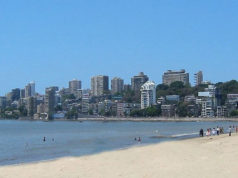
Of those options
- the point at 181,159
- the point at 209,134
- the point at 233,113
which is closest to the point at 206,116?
the point at 233,113

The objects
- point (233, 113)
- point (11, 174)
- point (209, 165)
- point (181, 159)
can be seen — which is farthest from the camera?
point (233, 113)

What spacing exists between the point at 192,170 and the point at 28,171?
7667mm

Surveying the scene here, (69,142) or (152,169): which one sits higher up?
(152,169)

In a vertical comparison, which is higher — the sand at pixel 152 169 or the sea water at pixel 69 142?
the sand at pixel 152 169

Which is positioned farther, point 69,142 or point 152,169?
point 69,142

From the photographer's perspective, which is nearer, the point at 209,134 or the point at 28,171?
the point at 28,171

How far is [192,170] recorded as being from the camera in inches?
683

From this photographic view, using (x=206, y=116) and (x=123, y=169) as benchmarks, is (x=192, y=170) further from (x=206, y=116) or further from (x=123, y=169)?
(x=206, y=116)

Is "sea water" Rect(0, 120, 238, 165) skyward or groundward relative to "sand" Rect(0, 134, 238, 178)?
groundward

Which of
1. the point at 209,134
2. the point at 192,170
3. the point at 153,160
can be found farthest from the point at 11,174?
the point at 209,134

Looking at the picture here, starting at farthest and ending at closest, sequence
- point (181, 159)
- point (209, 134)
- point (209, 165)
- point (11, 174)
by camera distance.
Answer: point (209, 134), point (181, 159), point (11, 174), point (209, 165)

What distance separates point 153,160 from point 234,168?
524cm

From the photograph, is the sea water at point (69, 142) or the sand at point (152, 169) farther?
the sea water at point (69, 142)

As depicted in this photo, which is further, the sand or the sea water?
the sea water
